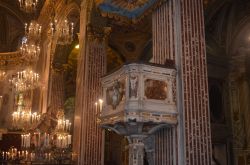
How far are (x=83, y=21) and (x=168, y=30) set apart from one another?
18.7 ft

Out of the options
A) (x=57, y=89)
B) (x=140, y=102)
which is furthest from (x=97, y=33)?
(x=140, y=102)

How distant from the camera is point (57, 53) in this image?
17750mm

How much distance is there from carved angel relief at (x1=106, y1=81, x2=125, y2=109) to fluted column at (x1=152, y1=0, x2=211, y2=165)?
1411 millimetres

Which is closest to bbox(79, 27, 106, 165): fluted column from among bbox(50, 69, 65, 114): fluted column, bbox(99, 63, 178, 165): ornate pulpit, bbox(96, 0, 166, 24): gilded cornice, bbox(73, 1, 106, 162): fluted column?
bbox(73, 1, 106, 162): fluted column

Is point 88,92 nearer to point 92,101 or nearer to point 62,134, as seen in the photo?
point 92,101

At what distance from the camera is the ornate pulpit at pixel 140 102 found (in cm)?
761

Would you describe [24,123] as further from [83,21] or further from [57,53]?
[83,21]

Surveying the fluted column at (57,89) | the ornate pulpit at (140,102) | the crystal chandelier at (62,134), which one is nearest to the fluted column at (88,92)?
the crystal chandelier at (62,134)

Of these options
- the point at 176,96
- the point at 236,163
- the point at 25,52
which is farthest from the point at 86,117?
the point at 236,163

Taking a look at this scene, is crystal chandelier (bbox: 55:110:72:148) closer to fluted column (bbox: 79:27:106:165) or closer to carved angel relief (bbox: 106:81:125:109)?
fluted column (bbox: 79:27:106:165)

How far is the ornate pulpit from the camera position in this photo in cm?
761

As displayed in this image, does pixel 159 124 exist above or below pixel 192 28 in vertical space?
below

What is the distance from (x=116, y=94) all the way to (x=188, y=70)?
192cm

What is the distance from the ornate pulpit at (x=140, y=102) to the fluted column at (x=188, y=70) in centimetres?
30
